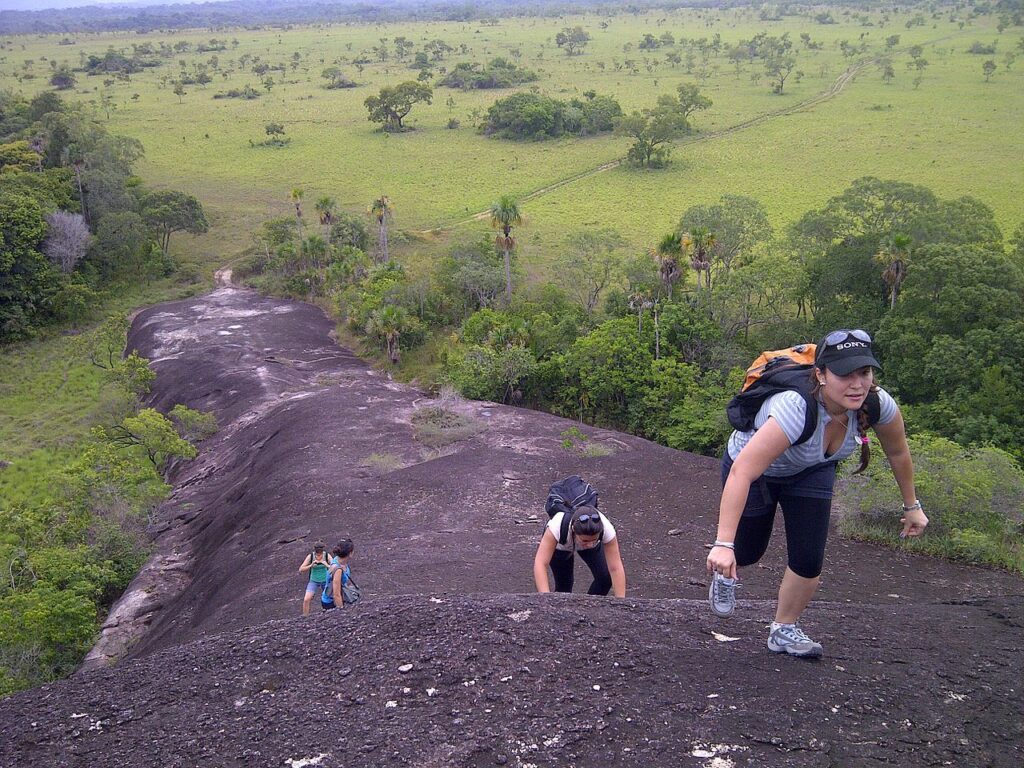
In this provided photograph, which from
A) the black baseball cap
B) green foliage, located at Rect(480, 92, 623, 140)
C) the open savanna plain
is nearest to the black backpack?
the black baseball cap

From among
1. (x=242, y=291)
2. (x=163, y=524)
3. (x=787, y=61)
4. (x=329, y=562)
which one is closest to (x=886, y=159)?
(x=787, y=61)

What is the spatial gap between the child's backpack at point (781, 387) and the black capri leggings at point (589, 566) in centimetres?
217

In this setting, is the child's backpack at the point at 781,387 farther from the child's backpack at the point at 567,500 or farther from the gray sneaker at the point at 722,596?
the child's backpack at the point at 567,500

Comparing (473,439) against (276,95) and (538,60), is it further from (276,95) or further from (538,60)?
(538,60)

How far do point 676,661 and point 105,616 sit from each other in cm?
1532

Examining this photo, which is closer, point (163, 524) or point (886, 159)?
point (163, 524)

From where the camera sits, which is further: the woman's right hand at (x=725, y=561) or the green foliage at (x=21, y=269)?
the green foliage at (x=21, y=269)

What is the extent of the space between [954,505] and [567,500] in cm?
928

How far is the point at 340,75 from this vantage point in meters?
110

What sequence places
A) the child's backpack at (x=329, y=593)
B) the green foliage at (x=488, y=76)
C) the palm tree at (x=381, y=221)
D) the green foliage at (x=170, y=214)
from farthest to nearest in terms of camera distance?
the green foliage at (x=488, y=76) < the green foliage at (x=170, y=214) < the palm tree at (x=381, y=221) < the child's backpack at (x=329, y=593)

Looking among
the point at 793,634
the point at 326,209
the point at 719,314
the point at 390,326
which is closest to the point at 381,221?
the point at 326,209

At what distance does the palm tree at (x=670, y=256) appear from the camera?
97.3ft

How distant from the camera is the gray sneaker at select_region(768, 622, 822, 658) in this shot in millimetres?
5629

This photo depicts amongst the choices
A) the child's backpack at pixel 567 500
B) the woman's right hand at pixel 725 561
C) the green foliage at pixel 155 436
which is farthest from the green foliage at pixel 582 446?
the woman's right hand at pixel 725 561
